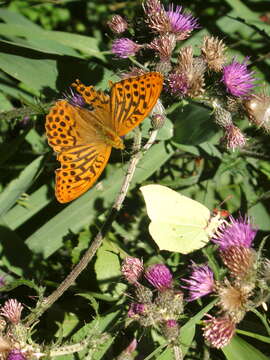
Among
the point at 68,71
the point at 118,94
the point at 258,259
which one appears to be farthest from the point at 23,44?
the point at 258,259

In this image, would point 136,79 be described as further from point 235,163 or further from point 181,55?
point 235,163

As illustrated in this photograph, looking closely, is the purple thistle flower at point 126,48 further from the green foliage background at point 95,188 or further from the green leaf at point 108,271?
the green leaf at point 108,271

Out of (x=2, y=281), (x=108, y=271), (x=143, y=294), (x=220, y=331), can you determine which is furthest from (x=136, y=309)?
(x=2, y=281)

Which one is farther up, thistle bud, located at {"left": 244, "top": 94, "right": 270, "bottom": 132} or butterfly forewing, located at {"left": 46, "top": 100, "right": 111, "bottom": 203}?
thistle bud, located at {"left": 244, "top": 94, "right": 270, "bottom": 132}

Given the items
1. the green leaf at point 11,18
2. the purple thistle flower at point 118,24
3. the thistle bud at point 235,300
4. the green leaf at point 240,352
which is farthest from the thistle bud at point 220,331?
the green leaf at point 11,18

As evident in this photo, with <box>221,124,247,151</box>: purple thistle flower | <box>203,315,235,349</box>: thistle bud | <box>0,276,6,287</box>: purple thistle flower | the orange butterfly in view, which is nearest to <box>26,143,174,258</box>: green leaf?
<box>0,276,6,287</box>: purple thistle flower

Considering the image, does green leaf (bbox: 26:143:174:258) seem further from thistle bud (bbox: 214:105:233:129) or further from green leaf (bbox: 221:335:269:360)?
green leaf (bbox: 221:335:269:360)
